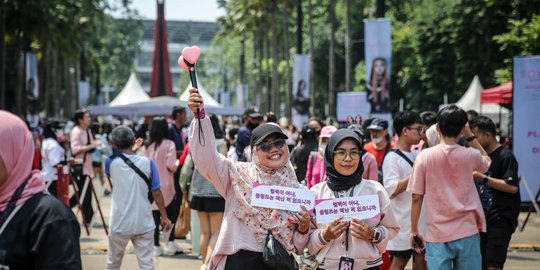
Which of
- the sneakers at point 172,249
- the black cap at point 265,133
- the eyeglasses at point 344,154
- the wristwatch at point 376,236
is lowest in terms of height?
the sneakers at point 172,249

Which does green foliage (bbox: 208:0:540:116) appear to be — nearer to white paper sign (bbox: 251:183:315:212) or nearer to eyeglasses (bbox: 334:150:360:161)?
eyeglasses (bbox: 334:150:360:161)

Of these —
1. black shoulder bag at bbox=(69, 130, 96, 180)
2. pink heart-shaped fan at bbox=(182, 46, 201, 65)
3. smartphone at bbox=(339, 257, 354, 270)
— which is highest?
pink heart-shaped fan at bbox=(182, 46, 201, 65)

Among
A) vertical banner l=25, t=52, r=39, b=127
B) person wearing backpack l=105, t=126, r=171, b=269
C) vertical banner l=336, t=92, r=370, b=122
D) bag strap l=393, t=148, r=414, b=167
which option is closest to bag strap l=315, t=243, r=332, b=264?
bag strap l=393, t=148, r=414, b=167

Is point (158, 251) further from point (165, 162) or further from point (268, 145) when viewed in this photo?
point (268, 145)

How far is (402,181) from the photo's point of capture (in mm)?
7375

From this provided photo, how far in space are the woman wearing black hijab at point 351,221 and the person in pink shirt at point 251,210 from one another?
18cm

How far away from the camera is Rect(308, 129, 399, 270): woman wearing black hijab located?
5.23m

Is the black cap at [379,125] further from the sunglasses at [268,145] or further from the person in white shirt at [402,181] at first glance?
the sunglasses at [268,145]

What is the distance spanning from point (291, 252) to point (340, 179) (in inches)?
21.4

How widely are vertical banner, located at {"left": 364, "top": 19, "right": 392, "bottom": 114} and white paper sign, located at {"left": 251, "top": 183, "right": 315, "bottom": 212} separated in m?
13.7

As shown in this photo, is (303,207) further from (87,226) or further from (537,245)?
(87,226)

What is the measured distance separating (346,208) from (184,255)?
6645 millimetres

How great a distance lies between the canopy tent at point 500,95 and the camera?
20484 mm

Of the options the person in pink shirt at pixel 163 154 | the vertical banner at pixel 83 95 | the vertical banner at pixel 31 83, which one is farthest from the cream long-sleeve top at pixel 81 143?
the vertical banner at pixel 83 95
